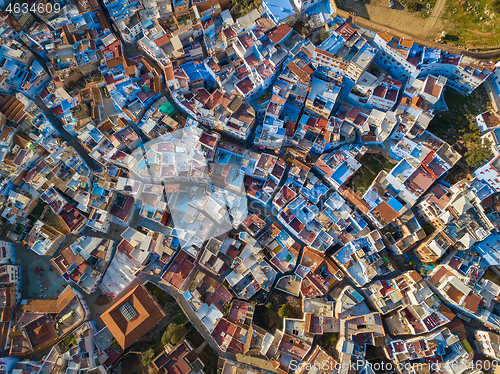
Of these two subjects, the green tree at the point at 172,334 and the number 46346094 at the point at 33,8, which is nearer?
the green tree at the point at 172,334

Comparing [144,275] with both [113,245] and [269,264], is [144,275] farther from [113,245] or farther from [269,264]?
[269,264]

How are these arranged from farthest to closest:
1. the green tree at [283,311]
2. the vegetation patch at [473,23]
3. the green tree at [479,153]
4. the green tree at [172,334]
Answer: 1. the green tree at [283,311]
2. the vegetation patch at [473,23]
3. the green tree at [172,334]
4. the green tree at [479,153]

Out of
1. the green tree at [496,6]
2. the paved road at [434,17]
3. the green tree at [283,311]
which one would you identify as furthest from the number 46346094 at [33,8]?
the green tree at [496,6]

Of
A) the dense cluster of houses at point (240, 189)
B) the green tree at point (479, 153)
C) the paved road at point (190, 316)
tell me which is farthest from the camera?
the paved road at point (190, 316)

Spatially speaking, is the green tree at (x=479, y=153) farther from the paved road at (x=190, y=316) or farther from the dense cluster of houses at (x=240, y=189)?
the paved road at (x=190, y=316)

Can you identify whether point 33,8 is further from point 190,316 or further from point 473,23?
point 473,23

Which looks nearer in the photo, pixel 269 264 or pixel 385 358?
pixel 385 358

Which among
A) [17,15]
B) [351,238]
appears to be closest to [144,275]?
[351,238]
